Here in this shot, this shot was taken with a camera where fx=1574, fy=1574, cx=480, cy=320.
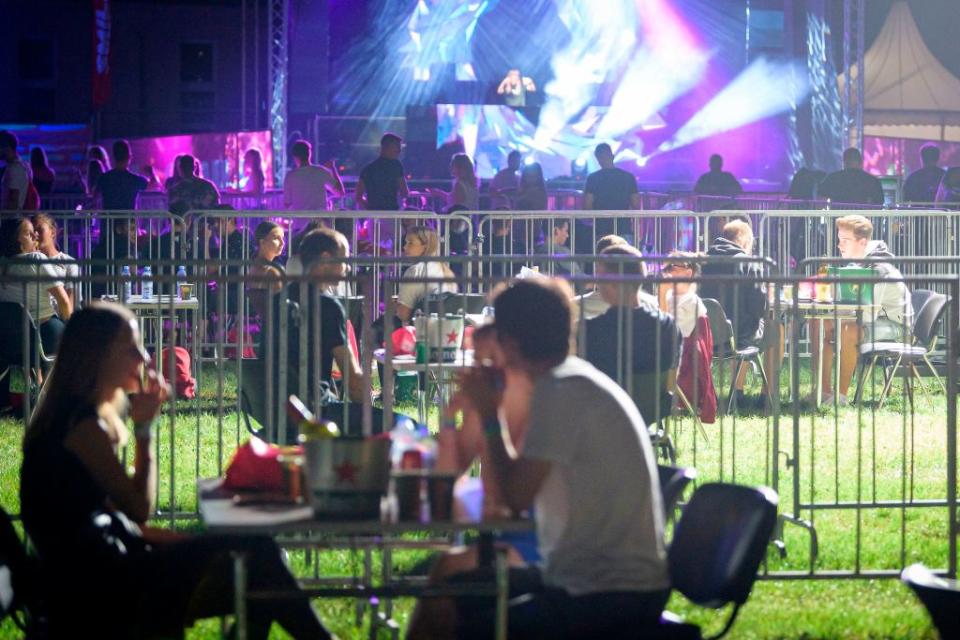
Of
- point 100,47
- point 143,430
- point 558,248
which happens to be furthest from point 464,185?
point 143,430

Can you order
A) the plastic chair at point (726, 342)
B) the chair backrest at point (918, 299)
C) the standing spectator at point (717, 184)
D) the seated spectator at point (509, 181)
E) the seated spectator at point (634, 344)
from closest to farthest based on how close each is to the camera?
the seated spectator at point (634, 344) → the plastic chair at point (726, 342) → the chair backrest at point (918, 299) → the standing spectator at point (717, 184) → the seated spectator at point (509, 181)

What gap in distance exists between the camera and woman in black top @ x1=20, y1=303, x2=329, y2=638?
470 centimetres

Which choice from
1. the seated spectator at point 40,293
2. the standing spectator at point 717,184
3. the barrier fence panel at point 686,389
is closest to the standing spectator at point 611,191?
the standing spectator at point 717,184

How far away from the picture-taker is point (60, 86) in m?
37.9

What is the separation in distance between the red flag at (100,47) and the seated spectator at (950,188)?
14104mm

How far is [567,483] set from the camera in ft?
14.7

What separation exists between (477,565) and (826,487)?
4848 millimetres

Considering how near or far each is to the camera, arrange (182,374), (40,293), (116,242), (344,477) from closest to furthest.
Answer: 1. (344,477)
2. (40,293)
3. (182,374)
4. (116,242)

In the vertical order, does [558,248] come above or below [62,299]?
above

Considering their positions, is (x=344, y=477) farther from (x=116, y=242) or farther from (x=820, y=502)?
(x=116, y=242)

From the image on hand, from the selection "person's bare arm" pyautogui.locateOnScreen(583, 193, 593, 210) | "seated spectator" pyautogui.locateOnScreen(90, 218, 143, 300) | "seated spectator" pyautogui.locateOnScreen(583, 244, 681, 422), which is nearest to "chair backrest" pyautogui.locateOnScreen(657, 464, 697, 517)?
"seated spectator" pyautogui.locateOnScreen(583, 244, 681, 422)

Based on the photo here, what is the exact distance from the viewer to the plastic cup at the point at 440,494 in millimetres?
4309

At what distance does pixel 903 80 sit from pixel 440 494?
953 inches

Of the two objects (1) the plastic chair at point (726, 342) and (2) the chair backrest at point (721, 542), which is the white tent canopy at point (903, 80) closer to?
(1) the plastic chair at point (726, 342)
